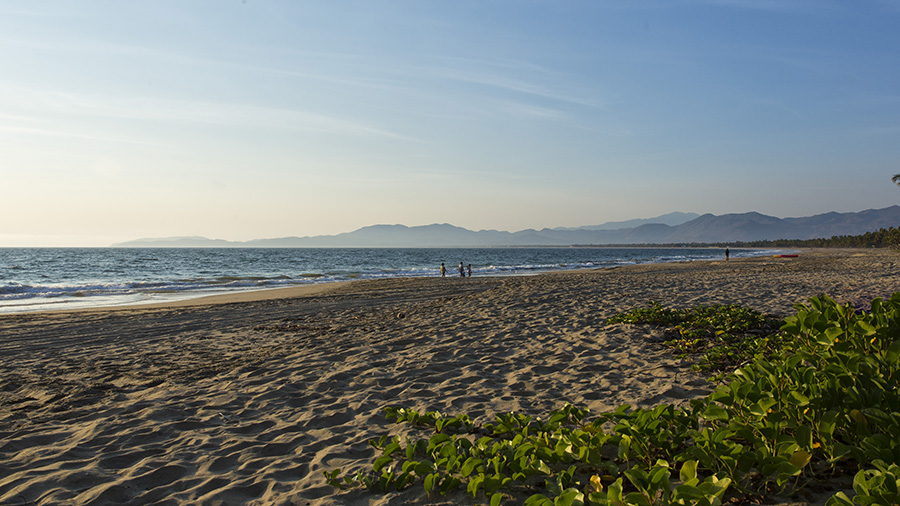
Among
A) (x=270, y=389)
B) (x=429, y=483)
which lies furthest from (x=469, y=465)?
(x=270, y=389)

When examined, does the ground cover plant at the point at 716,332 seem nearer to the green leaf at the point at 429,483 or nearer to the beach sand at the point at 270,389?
the beach sand at the point at 270,389

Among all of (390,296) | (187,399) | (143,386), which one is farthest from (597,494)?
(390,296)

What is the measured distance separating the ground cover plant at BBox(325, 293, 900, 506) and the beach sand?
0.30 metres

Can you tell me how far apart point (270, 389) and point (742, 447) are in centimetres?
447

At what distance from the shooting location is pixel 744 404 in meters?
2.70

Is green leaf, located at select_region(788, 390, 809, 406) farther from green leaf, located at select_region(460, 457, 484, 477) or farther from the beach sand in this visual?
the beach sand

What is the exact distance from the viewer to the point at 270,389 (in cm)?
520

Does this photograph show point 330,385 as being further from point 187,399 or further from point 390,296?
point 390,296

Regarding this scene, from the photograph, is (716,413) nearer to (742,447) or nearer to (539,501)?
(742,447)

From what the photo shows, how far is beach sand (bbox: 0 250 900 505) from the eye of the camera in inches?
126

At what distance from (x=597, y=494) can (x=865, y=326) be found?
183cm

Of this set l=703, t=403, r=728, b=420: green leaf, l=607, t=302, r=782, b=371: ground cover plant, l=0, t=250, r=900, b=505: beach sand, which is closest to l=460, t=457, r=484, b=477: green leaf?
l=0, t=250, r=900, b=505: beach sand

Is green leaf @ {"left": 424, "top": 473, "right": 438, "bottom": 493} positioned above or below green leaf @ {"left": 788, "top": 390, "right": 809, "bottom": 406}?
below

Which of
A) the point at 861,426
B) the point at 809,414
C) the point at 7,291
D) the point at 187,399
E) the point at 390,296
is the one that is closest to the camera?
the point at 861,426
